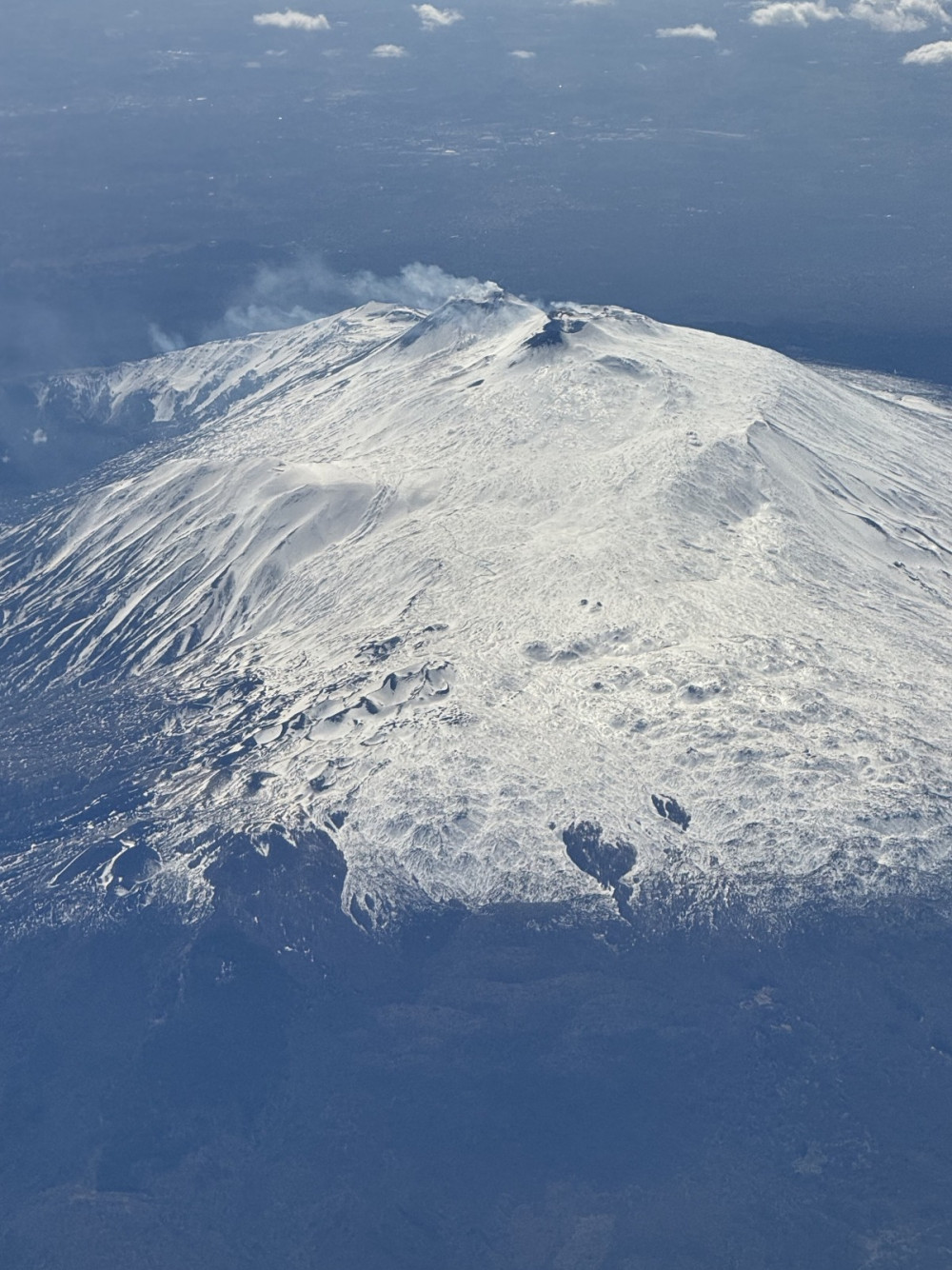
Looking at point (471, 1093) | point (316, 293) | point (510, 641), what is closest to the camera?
point (471, 1093)

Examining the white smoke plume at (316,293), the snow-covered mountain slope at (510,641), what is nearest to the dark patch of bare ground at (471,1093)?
the snow-covered mountain slope at (510,641)

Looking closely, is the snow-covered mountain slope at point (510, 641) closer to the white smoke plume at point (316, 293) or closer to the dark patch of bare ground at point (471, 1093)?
the dark patch of bare ground at point (471, 1093)

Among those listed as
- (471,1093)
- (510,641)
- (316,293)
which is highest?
(510,641)

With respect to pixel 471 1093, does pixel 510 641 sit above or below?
above

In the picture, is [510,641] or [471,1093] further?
[510,641]

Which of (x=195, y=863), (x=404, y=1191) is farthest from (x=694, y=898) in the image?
(x=195, y=863)

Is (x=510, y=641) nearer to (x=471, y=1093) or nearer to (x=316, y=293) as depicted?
(x=471, y=1093)

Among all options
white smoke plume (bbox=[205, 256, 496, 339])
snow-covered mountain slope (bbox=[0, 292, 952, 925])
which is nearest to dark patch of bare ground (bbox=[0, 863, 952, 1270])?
snow-covered mountain slope (bbox=[0, 292, 952, 925])

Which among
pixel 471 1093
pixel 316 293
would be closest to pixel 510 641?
pixel 471 1093

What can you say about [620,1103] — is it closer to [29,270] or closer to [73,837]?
[73,837]
